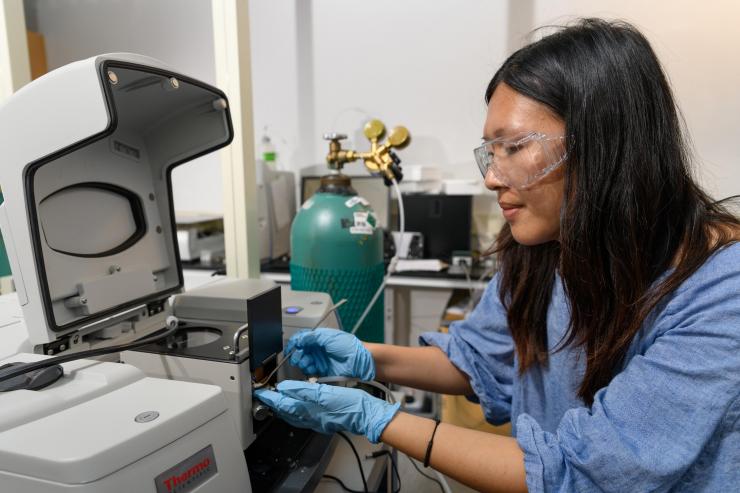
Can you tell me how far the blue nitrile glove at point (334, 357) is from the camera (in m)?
0.88

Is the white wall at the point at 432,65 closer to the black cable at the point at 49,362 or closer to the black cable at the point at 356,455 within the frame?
the black cable at the point at 356,455

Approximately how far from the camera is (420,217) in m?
2.16

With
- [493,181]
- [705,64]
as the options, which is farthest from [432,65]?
[493,181]

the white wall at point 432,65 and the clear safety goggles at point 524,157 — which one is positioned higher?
the white wall at point 432,65

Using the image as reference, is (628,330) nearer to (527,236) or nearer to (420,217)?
(527,236)

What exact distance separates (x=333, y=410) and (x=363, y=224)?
66cm

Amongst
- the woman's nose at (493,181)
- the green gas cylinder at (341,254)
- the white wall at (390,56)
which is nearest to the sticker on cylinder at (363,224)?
the green gas cylinder at (341,254)

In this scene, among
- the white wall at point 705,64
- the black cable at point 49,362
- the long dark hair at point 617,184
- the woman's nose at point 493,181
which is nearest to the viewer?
the black cable at point 49,362

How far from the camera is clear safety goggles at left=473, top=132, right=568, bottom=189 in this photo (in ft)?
2.19

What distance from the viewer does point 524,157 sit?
69cm

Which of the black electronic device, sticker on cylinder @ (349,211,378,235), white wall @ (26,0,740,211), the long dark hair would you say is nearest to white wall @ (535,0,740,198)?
white wall @ (26,0,740,211)

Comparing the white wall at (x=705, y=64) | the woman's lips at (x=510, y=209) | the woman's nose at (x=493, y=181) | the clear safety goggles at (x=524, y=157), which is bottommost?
the woman's lips at (x=510, y=209)

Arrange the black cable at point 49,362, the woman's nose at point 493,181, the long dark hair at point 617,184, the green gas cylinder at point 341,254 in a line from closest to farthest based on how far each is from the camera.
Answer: the black cable at point 49,362 → the long dark hair at point 617,184 → the woman's nose at point 493,181 → the green gas cylinder at point 341,254

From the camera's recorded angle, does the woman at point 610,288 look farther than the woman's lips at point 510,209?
No
